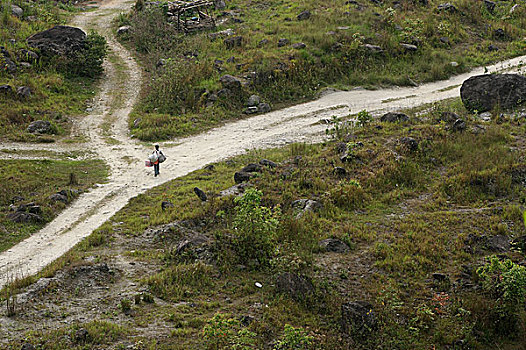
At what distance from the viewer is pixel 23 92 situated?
74.2ft

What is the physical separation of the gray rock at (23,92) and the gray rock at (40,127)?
2.68 metres

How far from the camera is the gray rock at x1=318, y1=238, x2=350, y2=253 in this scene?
451 inches

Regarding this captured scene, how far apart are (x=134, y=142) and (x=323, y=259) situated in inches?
487

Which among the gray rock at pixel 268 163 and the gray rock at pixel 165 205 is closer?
the gray rock at pixel 165 205

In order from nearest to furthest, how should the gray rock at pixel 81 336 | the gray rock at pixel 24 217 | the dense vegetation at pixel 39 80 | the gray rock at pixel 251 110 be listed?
1. the gray rock at pixel 81 336
2. the gray rock at pixel 24 217
3. the dense vegetation at pixel 39 80
4. the gray rock at pixel 251 110

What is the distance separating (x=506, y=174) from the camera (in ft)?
46.1

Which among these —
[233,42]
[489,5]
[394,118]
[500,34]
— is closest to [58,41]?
[233,42]

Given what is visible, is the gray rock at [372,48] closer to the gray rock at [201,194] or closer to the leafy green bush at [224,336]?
the gray rock at [201,194]

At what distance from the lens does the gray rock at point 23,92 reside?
22.5 m

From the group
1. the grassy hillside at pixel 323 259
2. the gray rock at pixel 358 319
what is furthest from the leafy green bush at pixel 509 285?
the gray rock at pixel 358 319

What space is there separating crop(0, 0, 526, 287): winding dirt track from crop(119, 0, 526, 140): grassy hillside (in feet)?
3.48

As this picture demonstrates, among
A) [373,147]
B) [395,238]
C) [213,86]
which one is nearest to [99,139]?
[213,86]

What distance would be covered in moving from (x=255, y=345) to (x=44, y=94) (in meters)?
20.0

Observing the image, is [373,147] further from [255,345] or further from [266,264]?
[255,345]
